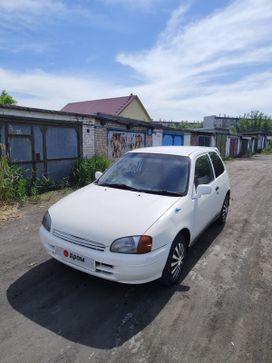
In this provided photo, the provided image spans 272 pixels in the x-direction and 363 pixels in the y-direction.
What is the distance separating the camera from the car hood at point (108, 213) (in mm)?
2721

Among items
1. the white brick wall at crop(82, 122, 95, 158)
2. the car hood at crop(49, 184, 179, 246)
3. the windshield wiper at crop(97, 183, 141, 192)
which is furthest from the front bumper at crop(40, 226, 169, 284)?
the white brick wall at crop(82, 122, 95, 158)

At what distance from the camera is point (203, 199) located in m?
3.93

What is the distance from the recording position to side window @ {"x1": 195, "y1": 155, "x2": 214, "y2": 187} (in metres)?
3.97

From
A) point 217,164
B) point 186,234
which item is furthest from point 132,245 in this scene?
point 217,164

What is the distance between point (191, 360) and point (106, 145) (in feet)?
31.7

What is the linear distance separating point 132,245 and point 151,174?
1.49m

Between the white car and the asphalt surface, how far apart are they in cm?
38

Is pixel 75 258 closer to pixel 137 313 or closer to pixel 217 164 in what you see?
pixel 137 313

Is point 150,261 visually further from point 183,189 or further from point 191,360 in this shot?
point 183,189

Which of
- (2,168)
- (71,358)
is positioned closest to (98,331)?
(71,358)

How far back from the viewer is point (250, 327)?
102 inches

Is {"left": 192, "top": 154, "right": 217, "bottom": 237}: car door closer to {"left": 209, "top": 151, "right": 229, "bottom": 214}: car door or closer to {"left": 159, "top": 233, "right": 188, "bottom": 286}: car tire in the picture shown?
{"left": 209, "top": 151, "right": 229, "bottom": 214}: car door

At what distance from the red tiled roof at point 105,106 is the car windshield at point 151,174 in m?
20.5

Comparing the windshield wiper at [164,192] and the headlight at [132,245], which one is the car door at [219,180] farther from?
the headlight at [132,245]
